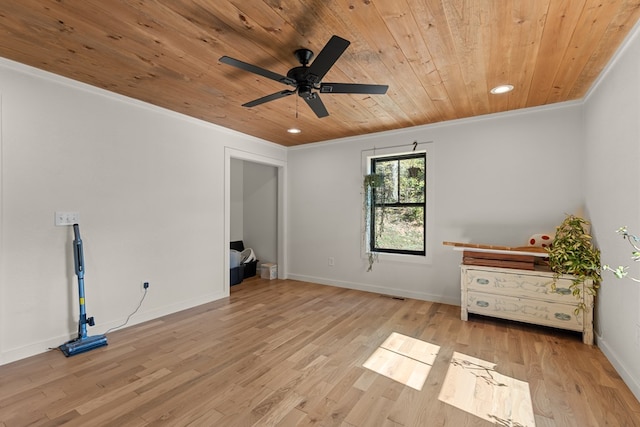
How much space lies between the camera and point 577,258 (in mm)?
2721

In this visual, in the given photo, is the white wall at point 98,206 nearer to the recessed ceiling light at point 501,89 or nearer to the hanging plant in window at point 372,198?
the hanging plant in window at point 372,198

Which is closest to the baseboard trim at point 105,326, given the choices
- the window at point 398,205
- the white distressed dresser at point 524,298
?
the window at point 398,205

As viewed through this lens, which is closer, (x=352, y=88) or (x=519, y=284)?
(x=352, y=88)

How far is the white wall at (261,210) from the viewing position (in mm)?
5625

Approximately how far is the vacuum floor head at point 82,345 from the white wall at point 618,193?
408 cm

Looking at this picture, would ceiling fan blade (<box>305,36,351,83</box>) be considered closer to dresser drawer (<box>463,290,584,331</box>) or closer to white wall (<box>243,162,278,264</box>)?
dresser drawer (<box>463,290,584,331</box>)

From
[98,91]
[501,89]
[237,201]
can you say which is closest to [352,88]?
[501,89]

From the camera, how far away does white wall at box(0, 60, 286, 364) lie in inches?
96.3

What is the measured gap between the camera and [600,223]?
2.61 m

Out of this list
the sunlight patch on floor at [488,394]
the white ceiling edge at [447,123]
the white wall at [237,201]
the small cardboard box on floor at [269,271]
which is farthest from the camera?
the white wall at [237,201]

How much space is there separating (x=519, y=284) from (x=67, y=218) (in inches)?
174

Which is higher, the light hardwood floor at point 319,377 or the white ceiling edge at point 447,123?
the white ceiling edge at point 447,123

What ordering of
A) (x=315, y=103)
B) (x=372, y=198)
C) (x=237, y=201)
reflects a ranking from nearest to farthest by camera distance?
(x=315, y=103) → (x=372, y=198) → (x=237, y=201)

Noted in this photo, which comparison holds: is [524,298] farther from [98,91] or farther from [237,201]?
[237,201]
